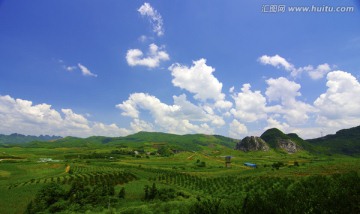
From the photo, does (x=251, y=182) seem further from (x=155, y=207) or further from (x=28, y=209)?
(x=28, y=209)

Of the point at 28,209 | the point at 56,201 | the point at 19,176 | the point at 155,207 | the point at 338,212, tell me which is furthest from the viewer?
the point at 19,176

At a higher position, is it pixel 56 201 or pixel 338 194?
pixel 338 194

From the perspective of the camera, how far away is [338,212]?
46844mm

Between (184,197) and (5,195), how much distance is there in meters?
68.0

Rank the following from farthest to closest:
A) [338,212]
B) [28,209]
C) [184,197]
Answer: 1. [184,197]
2. [28,209]
3. [338,212]

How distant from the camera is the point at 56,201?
8756cm

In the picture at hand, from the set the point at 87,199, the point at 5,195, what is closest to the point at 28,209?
the point at 87,199

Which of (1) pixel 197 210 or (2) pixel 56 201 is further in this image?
(2) pixel 56 201

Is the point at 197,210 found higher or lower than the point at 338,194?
lower

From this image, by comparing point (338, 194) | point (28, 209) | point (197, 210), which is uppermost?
point (338, 194)

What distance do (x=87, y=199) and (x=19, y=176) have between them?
8081 centimetres

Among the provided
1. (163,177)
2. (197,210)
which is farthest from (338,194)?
(163,177)

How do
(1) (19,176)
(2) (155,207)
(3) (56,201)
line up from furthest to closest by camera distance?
(1) (19,176) → (3) (56,201) → (2) (155,207)

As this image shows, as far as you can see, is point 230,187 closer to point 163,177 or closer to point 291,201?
point 163,177
